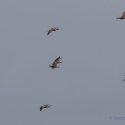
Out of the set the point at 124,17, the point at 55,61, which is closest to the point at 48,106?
the point at 55,61

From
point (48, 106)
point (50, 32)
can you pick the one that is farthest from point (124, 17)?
point (48, 106)

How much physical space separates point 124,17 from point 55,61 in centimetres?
785

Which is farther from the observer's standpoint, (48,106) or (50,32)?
(48,106)

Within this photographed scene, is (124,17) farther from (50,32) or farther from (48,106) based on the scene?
(48,106)

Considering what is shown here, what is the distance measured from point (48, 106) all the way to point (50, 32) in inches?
384

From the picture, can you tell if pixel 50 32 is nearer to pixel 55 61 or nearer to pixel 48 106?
pixel 55 61

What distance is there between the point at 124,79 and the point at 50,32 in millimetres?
11183

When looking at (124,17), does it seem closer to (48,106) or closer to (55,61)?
(55,61)

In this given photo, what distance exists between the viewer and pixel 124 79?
7562 cm

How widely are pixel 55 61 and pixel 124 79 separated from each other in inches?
376

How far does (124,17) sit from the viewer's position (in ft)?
224

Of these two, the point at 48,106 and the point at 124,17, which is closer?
the point at 124,17

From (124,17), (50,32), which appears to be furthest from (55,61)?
(124,17)

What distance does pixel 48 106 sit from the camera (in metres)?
75.2
